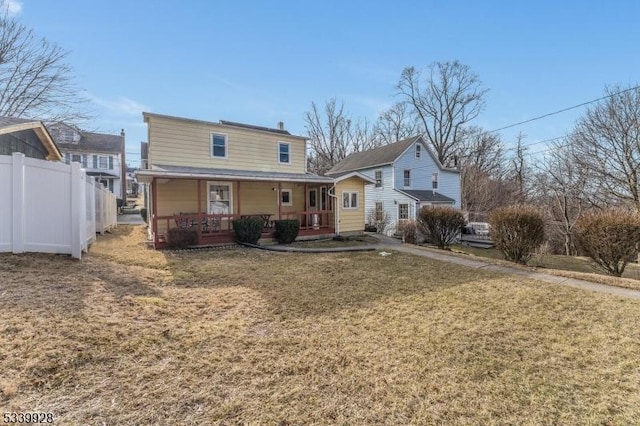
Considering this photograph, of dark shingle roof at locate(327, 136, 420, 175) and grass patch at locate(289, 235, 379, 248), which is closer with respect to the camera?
grass patch at locate(289, 235, 379, 248)

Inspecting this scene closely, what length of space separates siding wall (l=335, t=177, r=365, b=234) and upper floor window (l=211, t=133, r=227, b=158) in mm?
5800

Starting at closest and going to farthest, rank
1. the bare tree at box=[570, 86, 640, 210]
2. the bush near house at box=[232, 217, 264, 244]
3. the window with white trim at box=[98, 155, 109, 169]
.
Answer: the bush near house at box=[232, 217, 264, 244] < the bare tree at box=[570, 86, 640, 210] < the window with white trim at box=[98, 155, 109, 169]

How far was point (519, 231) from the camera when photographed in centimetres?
962

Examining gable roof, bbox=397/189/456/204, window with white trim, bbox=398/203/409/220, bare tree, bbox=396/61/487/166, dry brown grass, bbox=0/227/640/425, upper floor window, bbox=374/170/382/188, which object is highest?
bare tree, bbox=396/61/487/166

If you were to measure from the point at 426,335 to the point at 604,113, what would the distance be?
75.7ft

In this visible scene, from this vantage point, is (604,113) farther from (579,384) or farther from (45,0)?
(45,0)

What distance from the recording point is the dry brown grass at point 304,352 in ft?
8.29

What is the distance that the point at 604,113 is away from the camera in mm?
18891

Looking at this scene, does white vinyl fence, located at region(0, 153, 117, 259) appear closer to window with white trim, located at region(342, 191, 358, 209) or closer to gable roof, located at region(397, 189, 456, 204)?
window with white trim, located at region(342, 191, 358, 209)

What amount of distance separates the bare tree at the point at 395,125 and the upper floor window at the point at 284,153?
25.9m

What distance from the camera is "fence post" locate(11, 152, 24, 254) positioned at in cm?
579

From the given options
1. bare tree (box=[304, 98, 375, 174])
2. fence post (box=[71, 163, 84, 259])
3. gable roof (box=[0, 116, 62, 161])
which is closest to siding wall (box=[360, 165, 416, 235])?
bare tree (box=[304, 98, 375, 174])

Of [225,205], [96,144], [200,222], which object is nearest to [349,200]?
[225,205]

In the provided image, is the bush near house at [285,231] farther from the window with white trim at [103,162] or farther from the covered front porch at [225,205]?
the window with white trim at [103,162]
